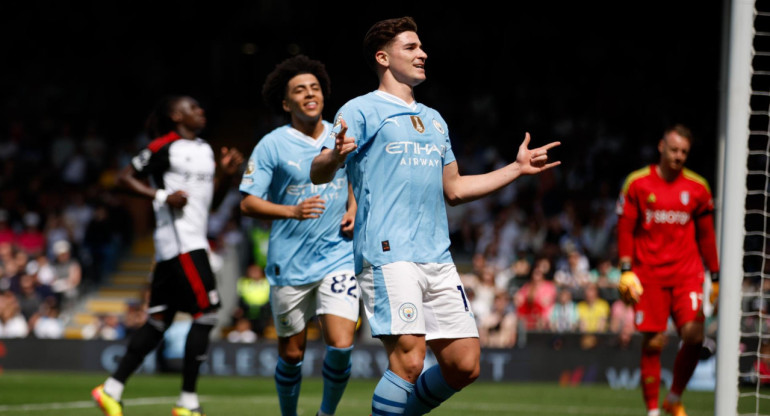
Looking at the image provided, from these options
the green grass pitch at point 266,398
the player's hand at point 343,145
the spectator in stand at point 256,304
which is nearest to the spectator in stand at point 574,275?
the green grass pitch at point 266,398

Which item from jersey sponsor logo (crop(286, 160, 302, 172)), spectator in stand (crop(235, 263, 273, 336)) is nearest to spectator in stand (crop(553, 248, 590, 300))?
spectator in stand (crop(235, 263, 273, 336))

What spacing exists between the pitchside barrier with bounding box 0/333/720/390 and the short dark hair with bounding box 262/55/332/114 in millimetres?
7940

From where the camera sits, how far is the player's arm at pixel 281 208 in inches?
257

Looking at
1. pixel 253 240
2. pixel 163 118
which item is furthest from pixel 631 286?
pixel 253 240

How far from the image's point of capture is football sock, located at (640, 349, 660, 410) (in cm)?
870

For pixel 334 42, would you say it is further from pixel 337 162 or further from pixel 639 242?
pixel 337 162

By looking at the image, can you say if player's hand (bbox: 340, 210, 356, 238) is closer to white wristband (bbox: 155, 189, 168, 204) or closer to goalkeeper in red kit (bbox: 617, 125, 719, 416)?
white wristband (bbox: 155, 189, 168, 204)

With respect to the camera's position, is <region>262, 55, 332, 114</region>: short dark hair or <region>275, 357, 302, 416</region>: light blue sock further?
<region>262, 55, 332, 114</region>: short dark hair

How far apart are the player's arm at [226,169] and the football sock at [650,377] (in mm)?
3881

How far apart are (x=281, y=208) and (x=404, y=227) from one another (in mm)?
1448

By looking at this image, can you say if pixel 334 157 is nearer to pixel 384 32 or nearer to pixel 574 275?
pixel 384 32

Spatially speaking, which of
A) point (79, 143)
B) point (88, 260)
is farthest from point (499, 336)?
point (79, 143)

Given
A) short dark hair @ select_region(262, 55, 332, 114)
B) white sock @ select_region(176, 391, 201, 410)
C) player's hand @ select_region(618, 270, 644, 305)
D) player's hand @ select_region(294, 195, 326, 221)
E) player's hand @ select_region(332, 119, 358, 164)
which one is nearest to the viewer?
player's hand @ select_region(332, 119, 358, 164)

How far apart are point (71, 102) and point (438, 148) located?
21447mm
